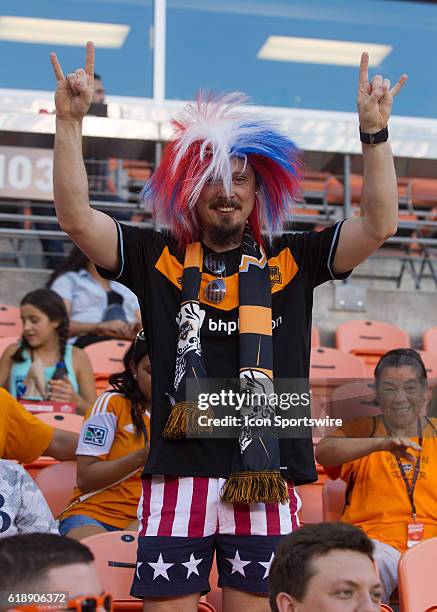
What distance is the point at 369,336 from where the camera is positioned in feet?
22.3

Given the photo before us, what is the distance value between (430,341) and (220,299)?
460cm

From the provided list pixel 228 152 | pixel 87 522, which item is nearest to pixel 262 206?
pixel 228 152

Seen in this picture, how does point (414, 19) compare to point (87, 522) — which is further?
point (414, 19)

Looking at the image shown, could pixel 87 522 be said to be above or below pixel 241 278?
below

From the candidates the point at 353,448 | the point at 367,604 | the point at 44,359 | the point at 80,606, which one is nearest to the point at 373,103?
the point at 367,604

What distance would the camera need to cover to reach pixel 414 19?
30.4ft

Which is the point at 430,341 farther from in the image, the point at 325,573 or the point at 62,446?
the point at 325,573

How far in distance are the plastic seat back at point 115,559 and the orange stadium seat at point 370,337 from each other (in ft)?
11.9

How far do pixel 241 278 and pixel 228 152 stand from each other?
0.33 m

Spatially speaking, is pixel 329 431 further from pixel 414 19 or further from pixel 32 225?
pixel 414 19

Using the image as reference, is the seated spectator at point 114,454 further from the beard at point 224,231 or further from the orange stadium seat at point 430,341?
the orange stadium seat at point 430,341

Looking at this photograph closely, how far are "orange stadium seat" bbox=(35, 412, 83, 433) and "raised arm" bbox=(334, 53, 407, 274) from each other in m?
2.14

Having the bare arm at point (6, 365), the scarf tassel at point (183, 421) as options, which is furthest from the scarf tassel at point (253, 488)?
the bare arm at point (6, 365)

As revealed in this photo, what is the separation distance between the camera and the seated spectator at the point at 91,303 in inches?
252
